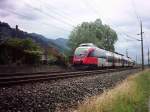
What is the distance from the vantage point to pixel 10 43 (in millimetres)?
35625

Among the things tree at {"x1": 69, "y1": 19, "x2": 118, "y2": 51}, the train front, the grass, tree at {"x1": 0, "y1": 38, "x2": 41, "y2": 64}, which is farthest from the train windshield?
tree at {"x1": 69, "y1": 19, "x2": 118, "y2": 51}

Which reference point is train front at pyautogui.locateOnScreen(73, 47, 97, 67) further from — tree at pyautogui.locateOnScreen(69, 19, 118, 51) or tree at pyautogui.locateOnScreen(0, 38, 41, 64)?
tree at pyautogui.locateOnScreen(69, 19, 118, 51)

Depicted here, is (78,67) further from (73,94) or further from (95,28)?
(95,28)

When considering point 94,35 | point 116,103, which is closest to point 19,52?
point 116,103

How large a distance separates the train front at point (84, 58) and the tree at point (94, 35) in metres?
39.9

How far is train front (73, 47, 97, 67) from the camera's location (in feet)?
140

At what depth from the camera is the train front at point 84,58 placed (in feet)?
140

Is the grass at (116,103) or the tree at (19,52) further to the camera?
the tree at (19,52)

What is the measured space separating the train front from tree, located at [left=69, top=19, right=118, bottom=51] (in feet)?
131

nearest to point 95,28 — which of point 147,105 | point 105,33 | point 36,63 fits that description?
point 105,33

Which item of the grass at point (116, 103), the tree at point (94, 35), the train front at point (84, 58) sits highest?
the tree at point (94, 35)

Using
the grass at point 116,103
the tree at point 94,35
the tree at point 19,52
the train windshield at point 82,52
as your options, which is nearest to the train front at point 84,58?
the train windshield at point 82,52

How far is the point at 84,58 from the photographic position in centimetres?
4253

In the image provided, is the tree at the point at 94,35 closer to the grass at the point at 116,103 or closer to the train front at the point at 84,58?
the train front at the point at 84,58
